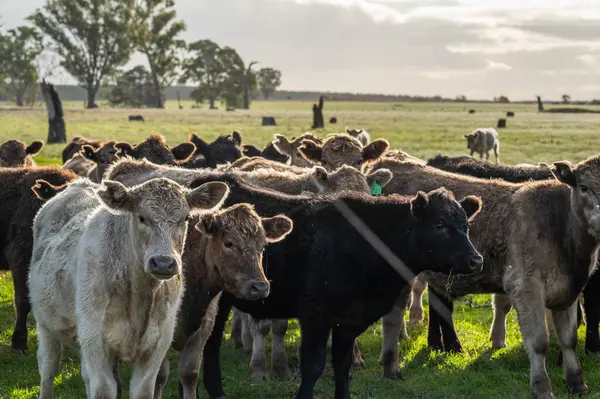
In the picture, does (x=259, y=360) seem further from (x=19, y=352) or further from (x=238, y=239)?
(x=19, y=352)

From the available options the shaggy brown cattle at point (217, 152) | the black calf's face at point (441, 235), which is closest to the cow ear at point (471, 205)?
the black calf's face at point (441, 235)

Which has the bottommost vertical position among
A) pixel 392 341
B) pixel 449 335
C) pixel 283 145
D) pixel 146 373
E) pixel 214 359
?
→ pixel 449 335

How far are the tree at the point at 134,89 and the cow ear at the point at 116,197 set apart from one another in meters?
102

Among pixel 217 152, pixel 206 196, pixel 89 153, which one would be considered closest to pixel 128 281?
pixel 206 196

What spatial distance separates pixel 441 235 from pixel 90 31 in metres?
79.8

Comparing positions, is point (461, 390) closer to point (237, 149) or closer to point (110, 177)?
point (110, 177)

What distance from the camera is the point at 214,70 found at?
352 ft

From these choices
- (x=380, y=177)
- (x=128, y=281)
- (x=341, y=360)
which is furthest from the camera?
(x=380, y=177)

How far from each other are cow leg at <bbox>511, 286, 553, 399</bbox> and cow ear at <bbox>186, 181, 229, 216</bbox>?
341cm

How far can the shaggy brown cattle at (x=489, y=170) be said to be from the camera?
1041 cm

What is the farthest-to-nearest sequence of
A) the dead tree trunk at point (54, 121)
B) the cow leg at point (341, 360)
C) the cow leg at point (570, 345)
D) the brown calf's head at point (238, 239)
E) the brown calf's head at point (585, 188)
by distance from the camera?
the dead tree trunk at point (54, 121), the cow leg at point (570, 345), the brown calf's head at point (585, 188), the cow leg at point (341, 360), the brown calf's head at point (238, 239)

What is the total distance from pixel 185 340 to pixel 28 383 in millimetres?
2035

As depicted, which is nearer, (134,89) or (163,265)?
(163,265)

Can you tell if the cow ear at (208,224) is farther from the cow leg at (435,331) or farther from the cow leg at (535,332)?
the cow leg at (435,331)
